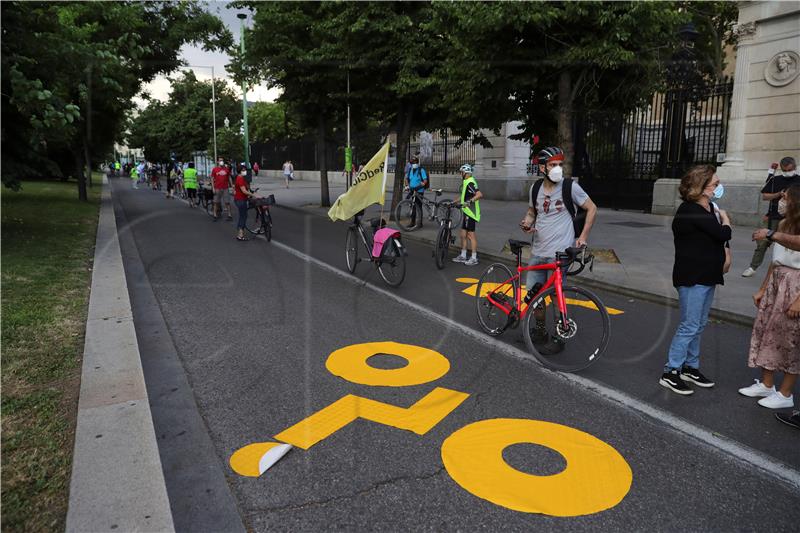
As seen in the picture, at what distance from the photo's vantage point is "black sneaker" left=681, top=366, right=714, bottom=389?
4535 millimetres

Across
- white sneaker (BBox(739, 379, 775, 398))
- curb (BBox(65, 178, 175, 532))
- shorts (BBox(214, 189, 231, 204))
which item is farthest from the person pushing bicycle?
shorts (BBox(214, 189, 231, 204))

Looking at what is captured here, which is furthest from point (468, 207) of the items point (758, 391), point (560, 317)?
point (758, 391)

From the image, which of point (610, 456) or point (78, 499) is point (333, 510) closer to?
point (78, 499)

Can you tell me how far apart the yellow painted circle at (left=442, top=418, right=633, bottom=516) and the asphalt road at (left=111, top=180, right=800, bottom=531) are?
0.01 m

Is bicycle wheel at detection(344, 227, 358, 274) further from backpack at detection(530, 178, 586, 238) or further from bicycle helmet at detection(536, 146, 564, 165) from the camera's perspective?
bicycle helmet at detection(536, 146, 564, 165)

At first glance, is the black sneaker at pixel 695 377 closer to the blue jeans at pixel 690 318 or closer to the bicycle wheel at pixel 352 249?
the blue jeans at pixel 690 318

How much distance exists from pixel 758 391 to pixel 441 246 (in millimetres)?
5907

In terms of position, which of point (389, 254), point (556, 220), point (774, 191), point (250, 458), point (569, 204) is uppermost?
point (774, 191)

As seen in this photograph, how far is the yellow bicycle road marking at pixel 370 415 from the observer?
3.62 m

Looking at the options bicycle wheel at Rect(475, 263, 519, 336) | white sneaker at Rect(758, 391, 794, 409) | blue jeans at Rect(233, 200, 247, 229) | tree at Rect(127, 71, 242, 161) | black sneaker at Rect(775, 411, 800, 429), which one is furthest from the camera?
tree at Rect(127, 71, 242, 161)

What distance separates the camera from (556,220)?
5.18 m

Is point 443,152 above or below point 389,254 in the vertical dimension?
above

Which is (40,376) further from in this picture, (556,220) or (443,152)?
(443,152)

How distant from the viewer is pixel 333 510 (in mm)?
2846
